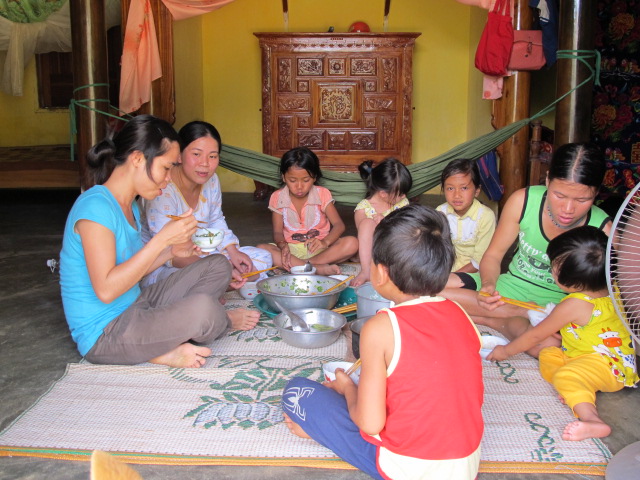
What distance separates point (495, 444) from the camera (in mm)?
1568

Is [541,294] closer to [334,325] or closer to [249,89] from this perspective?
[334,325]

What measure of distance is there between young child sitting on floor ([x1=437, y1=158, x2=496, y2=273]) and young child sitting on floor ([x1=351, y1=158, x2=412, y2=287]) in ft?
1.03

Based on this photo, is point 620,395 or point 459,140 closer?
point 620,395

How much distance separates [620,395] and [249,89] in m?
5.05

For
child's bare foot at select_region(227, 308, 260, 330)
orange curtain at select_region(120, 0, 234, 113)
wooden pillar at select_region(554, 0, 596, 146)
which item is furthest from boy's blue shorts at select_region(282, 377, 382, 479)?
orange curtain at select_region(120, 0, 234, 113)

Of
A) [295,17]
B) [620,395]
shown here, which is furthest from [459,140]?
[620,395]

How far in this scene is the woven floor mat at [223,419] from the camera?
1.51m

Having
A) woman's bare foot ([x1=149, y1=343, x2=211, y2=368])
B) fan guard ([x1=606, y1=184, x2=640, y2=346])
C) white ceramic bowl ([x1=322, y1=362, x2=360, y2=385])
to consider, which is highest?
fan guard ([x1=606, y1=184, x2=640, y2=346])

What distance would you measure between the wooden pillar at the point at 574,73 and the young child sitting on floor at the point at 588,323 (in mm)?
1173

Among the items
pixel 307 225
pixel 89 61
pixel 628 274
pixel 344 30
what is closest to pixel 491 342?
pixel 628 274

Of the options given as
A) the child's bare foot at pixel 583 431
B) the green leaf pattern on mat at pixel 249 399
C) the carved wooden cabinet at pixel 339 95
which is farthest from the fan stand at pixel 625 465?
the carved wooden cabinet at pixel 339 95

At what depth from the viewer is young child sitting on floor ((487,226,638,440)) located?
70.1 inches

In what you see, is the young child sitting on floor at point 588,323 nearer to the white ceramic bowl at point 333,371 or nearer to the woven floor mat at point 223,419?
the woven floor mat at point 223,419

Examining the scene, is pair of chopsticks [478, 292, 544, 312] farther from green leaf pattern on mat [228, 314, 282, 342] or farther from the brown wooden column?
the brown wooden column
